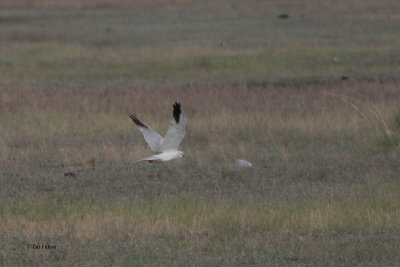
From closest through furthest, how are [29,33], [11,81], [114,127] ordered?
1. [114,127]
2. [11,81]
3. [29,33]

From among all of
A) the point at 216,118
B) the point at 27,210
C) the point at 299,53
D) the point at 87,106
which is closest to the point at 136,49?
the point at 299,53

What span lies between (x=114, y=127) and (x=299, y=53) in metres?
11.3

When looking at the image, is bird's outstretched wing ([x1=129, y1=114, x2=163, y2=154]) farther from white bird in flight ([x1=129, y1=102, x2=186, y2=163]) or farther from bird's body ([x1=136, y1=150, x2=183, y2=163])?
bird's body ([x1=136, y1=150, x2=183, y2=163])

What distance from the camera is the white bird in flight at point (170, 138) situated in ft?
31.2

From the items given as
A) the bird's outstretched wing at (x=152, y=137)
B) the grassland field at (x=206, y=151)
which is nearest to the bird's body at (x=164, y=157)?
the bird's outstretched wing at (x=152, y=137)

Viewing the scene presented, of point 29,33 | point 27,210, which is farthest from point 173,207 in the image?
point 29,33

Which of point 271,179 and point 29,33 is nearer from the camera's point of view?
point 271,179

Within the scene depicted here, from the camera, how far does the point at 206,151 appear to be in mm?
13078

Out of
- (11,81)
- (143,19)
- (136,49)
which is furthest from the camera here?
(143,19)

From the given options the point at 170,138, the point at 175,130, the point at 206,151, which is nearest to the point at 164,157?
the point at 170,138

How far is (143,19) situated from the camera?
3925cm

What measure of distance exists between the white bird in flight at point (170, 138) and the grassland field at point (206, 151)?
515mm

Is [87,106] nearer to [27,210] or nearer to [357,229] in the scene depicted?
[27,210]

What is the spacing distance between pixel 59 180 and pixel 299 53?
15574 mm
